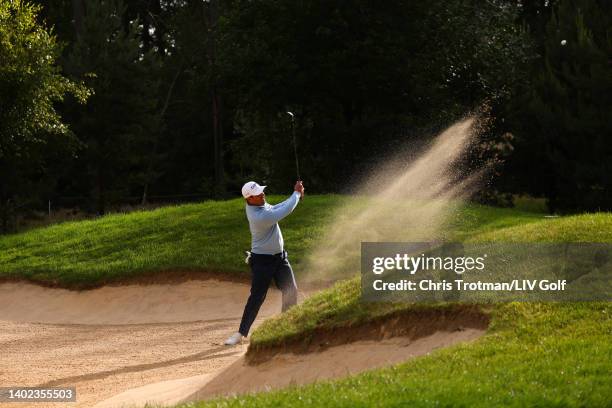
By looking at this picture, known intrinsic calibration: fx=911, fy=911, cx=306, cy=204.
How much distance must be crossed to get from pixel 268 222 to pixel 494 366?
525 cm

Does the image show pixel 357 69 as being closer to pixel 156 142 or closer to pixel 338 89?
pixel 338 89

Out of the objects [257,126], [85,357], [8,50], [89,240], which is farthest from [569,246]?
[257,126]

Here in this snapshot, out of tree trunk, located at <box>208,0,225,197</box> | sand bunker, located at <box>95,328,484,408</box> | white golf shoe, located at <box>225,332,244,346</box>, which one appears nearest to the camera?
sand bunker, located at <box>95,328,484,408</box>

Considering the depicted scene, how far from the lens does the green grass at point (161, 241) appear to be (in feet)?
70.7

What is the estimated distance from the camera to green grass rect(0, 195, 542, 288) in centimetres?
2156

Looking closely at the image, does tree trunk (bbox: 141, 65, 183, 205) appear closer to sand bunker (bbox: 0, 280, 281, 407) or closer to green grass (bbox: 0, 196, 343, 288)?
green grass (bbox: 0, 196, 343, 288)

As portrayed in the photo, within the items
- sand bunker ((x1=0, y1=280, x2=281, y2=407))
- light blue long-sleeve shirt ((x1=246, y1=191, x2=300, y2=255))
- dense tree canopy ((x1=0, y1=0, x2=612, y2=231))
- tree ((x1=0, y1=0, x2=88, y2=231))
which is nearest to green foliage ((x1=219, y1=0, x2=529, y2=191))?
dense tree canopy ((x1=0, y1=0, x2=612, y2=231))

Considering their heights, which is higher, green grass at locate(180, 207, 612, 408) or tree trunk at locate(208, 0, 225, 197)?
tree trunk at locate(208, 0, 225, 197)

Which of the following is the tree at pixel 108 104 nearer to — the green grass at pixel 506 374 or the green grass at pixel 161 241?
the green grass at pixel 161 241

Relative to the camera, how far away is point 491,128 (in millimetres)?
36531

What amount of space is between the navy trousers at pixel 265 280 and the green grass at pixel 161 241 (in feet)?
22.6

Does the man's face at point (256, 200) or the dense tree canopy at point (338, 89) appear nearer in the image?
the man's face at point (256, 200)

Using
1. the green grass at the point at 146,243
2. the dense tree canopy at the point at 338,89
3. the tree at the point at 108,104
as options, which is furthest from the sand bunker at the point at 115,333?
the tree at the point at 108,104

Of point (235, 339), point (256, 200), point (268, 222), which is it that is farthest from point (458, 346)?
point (235, 339)
